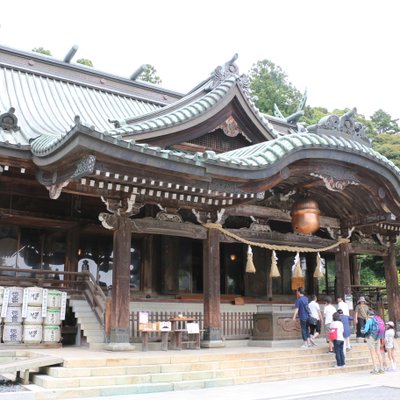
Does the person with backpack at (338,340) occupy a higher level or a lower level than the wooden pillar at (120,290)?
lower

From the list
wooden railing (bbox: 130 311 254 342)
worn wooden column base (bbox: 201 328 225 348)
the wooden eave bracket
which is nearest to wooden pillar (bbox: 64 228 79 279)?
wooden railing (bbox: 130 311 254 342)

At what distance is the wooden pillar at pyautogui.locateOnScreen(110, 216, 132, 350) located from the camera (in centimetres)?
1129

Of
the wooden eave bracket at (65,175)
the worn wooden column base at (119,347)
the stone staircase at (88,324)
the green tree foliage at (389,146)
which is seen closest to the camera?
the wooden eave bracket at (65,175)

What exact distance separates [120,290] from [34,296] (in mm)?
2066

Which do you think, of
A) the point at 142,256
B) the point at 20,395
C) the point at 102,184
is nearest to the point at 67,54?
the point at 142,256

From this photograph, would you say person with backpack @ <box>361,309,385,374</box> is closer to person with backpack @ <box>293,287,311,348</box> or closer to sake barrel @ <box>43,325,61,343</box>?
person with backpack @ <box>293,287,311,348</box>

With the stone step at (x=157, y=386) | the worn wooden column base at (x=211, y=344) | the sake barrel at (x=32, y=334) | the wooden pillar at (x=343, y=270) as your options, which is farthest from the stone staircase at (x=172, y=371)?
the wooden pillar at (x=343, y=270)

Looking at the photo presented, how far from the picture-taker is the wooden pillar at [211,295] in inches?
505

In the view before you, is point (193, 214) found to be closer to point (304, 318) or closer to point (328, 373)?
point (304, 318)

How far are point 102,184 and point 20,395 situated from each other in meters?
4.81

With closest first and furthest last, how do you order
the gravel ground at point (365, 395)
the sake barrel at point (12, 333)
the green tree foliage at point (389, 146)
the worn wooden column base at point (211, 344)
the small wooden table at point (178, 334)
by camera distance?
the gravel ground at point (365, 395) → the sake barrel at point (12, 333) → the small wooden table at point (178, 334) → the worn wooden column base at point (211, 344) → the green tree foliage at point (389, 146)

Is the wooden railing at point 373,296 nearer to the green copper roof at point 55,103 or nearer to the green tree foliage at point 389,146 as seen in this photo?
the green copper roof at point 55,103

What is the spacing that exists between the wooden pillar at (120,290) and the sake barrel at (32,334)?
Result: 69.0 inches

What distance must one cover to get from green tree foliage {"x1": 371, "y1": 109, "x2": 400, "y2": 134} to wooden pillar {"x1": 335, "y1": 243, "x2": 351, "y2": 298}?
37.2 meters
